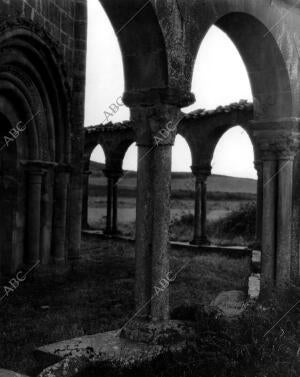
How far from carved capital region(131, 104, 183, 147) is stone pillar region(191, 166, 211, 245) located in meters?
9.92

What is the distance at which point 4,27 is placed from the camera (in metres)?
6.78

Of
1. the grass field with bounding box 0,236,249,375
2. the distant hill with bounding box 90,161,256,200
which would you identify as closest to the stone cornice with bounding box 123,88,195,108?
the grass field with bounding box 0,236,249,375

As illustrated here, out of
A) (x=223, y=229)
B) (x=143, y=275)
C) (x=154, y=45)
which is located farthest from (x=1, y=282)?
(x=223, y=229)

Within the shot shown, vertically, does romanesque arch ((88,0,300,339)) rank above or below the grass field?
above

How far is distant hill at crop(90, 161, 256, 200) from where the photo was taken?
84.6 feet

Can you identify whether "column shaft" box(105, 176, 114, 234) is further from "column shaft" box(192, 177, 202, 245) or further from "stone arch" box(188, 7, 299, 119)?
"stone arch" box(188, 7, 299, 119)

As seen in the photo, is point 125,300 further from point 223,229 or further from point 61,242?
point 223,229

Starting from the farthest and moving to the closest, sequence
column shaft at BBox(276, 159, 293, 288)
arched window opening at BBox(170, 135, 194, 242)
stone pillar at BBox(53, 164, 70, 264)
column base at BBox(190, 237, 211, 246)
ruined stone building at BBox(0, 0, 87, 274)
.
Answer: arched window opening at BBox(170, 135, 194, 242), column base at BBox(190, 237, 211, 246), stone pillar at BBox(53, 164, 70, 264), ruined stone building at BBox(0, 0, 87, 274), column shaft at BBox(276, 159, 293, 288)

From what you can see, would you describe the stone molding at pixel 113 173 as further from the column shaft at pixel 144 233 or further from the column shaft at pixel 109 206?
the column shaft at pixel 144 233

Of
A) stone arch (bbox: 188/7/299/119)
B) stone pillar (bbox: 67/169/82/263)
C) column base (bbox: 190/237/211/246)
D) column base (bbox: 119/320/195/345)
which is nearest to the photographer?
column base (bbox: 119/320/195/345)

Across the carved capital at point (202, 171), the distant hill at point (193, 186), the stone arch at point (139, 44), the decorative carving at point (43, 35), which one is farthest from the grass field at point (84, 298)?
the distant hill at point (193, 186)

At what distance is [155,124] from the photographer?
4281 millimetres

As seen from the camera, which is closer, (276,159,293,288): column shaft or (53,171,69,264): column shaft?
(276,159,293,288): column shaft

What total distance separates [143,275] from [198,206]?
1005cm
